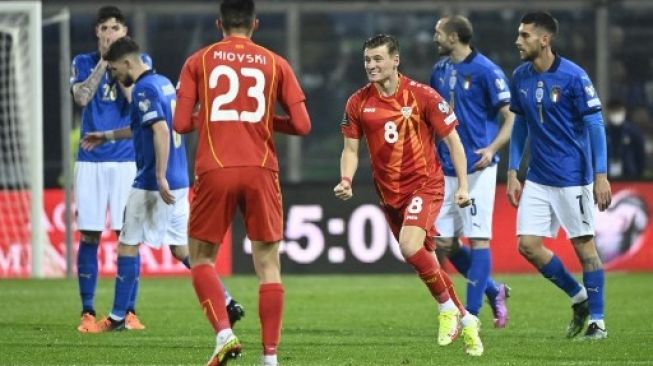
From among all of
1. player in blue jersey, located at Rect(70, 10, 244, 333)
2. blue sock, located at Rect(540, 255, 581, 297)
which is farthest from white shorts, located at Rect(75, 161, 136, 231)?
blue sock, located at Rect(540, 255, 581, 297)

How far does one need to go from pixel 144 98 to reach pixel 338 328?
93.4 inches

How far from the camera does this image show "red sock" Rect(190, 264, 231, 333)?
29.9 feet

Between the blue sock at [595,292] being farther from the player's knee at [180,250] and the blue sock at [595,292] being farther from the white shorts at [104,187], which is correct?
the white shorts at [104,187]

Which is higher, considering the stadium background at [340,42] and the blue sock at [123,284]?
the stadium background at [340,42]

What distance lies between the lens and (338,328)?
12883mm

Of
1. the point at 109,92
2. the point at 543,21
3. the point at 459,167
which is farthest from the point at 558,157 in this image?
the point at 109,92

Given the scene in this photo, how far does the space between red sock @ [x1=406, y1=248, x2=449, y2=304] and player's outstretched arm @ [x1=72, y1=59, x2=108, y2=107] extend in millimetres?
3459

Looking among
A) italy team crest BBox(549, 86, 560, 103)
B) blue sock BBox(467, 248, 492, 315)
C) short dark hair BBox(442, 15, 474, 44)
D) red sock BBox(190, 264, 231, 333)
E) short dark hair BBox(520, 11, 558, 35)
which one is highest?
short dark hair BBox(520, 11, 558, 35)

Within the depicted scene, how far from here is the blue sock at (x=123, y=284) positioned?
12570 mm

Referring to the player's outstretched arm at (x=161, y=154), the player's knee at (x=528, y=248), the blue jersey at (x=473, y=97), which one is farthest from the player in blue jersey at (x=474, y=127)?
the player's outstretched arm at (x=161, y=154)

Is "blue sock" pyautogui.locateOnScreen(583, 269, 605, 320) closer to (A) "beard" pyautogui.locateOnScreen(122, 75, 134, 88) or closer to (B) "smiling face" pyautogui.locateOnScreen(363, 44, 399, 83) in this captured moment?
(B) "smiling face" pyautogui.locateOnScreen(363, 44, 399, 83)

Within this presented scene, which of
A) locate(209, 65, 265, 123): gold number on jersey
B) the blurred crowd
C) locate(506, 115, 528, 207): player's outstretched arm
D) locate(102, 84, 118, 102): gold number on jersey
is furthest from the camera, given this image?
the blurred crowd

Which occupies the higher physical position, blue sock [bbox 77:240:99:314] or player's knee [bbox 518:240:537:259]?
player's knee [bbox 518:240:537:259]

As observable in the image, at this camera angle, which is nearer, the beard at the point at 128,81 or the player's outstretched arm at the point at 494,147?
the beard at the point at 128,81
